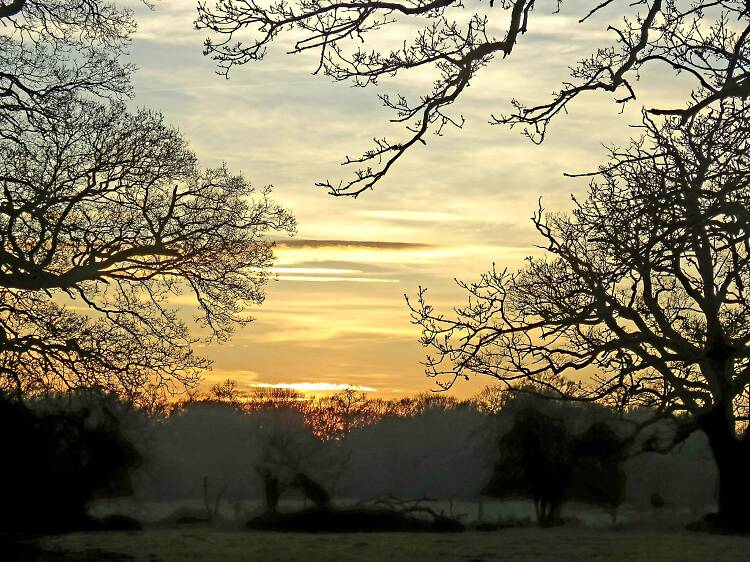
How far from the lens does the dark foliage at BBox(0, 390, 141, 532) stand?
1714cm

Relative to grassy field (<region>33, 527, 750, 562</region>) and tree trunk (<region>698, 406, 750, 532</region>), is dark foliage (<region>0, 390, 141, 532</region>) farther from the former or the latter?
tree trunk (<region>698, 406, 750, 532</region>)

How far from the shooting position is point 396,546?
1695 centimetres

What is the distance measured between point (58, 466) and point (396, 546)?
6673 mm

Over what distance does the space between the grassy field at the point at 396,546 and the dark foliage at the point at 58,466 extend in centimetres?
67

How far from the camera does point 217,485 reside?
3806 cm

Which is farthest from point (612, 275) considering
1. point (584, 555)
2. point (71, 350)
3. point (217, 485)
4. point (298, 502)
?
point (217, 485)

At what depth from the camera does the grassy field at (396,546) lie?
1537cm

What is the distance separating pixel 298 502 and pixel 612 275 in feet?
58.8

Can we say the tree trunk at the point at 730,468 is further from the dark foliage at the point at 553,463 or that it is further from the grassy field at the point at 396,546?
the dark foliage at the point at 553,463

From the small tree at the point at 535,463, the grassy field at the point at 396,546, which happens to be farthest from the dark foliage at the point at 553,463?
the grassy field at the point at 396,546

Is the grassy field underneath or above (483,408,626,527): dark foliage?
underneath

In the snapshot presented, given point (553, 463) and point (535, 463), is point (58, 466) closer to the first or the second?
point (535, 463)

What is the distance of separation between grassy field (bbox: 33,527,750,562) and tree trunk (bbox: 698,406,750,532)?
140 cm

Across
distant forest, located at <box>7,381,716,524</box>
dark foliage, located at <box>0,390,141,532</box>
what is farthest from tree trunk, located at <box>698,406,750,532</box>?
dark foliage, located at <box>0,390,141,532</box>
